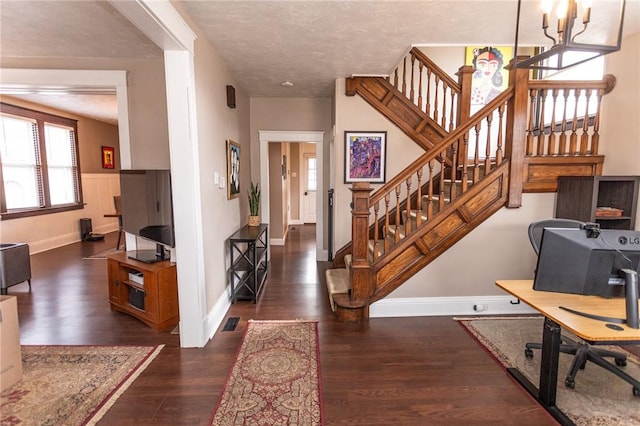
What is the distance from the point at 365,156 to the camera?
4.07 meters

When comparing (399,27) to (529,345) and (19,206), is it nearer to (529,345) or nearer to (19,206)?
(529,345)

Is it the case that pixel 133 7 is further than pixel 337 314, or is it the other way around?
pixel 337 314

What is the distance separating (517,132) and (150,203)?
341cm

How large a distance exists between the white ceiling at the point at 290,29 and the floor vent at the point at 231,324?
8.33ft

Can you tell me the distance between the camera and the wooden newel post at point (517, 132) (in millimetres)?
2914

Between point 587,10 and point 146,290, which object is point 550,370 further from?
point 146,290

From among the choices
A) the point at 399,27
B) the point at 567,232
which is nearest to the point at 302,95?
the point at 399,27

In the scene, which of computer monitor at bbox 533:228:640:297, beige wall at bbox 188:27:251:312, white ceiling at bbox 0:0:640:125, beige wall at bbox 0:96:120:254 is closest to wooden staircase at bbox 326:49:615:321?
white ceiling at bbox 0:0:640:125

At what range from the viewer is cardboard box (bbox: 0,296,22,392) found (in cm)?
199

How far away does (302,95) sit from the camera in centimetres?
485

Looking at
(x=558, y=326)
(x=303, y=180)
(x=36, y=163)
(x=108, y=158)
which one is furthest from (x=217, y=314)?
(x=108, y=158)

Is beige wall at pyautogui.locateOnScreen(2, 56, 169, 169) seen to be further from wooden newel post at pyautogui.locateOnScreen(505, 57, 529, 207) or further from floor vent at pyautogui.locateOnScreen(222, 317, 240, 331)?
wooden newel post at pyautogui.locateOnScreen(505, 57, 529, 207)

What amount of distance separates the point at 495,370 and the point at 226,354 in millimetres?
1977

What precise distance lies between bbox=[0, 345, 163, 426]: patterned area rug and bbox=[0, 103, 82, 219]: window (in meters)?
4.18
